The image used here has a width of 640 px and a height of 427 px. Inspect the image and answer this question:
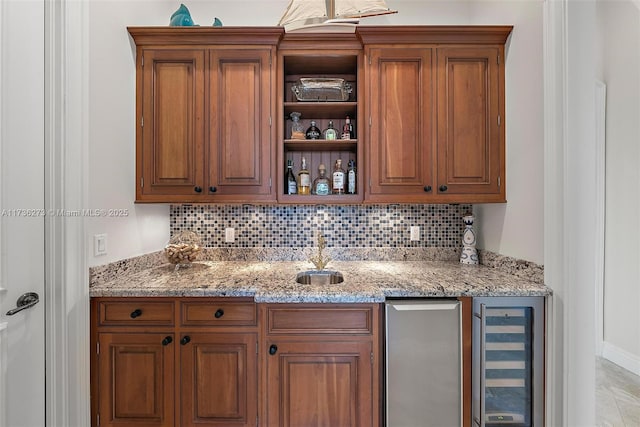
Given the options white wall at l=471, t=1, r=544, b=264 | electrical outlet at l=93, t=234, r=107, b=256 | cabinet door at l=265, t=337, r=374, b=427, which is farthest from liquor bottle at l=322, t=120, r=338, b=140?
electrical outlet at l=93, t=234, r=107, b=256

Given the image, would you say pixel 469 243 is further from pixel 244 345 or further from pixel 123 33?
pixel 123 33

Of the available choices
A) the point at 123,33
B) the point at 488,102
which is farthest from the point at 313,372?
the point at 123,33

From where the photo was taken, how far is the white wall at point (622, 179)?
2.29 metres

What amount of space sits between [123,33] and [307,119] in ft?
3.91

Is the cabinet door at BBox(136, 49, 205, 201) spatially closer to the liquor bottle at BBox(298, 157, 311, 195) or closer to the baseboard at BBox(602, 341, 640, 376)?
the liquor bottle at BBox(298, 157, 311, 195)

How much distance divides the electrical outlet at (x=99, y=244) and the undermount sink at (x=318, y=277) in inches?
42.3

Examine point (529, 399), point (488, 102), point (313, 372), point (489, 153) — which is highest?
point (488, 102)

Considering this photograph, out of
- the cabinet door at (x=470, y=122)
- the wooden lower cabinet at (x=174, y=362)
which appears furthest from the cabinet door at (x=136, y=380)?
the cabinet door at (x=470, y=122)

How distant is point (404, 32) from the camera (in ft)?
5.78

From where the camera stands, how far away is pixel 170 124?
1788 millimetres

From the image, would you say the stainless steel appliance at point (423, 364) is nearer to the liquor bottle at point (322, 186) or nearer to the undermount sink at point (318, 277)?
the undermount sink at point (318, 277)

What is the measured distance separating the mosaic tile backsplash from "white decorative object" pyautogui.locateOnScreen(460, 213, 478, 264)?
12 cm

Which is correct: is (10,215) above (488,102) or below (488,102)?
below

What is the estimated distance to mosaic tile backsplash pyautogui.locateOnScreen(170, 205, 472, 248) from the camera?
7.11 ft
